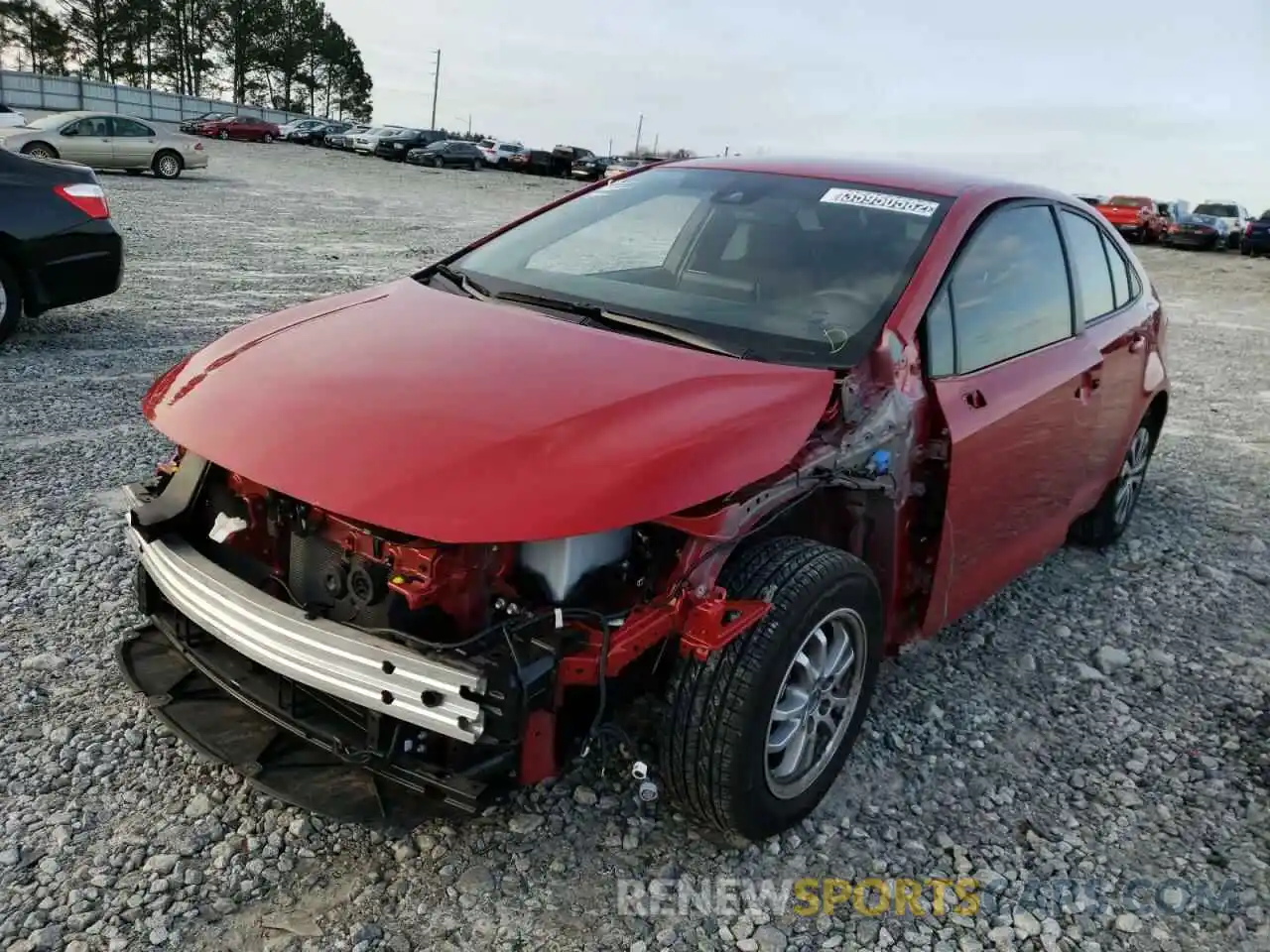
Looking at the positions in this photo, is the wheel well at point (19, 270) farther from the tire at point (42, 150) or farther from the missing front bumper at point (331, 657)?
the tire at point (42, 150)

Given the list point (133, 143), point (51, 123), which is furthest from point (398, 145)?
point (51, 123)

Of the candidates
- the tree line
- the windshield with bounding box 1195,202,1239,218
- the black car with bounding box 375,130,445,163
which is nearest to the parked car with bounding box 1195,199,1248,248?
the windshield with bounding box 1195,202,1239,218

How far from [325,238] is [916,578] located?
13518mm

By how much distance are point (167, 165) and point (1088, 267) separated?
23.9 m

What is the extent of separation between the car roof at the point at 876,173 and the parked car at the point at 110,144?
2045 centimetres

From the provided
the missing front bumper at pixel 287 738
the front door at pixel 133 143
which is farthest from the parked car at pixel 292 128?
the missing front bumper at pixel 287 738

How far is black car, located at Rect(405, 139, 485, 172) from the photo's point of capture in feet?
140

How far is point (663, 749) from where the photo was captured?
254cm

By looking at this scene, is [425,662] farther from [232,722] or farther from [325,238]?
[325,238]

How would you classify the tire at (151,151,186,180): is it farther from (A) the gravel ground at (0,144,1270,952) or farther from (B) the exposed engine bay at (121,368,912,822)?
(B) the exposed engine bay at (121,368,912,822)

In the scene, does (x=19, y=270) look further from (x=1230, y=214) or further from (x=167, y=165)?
(x=1230, y=214)

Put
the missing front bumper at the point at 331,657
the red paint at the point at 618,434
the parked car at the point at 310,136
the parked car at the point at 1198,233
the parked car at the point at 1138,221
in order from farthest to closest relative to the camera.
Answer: the parked car at the point at 310,136, the parked car at the point at 1138,221, the parked car at the point at 1198,233, the red paint at the point at 618,434, the missing front bumper at the point at 331,657

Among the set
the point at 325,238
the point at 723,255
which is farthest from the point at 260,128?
the point at 723,255

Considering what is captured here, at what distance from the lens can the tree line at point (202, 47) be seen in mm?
55500
